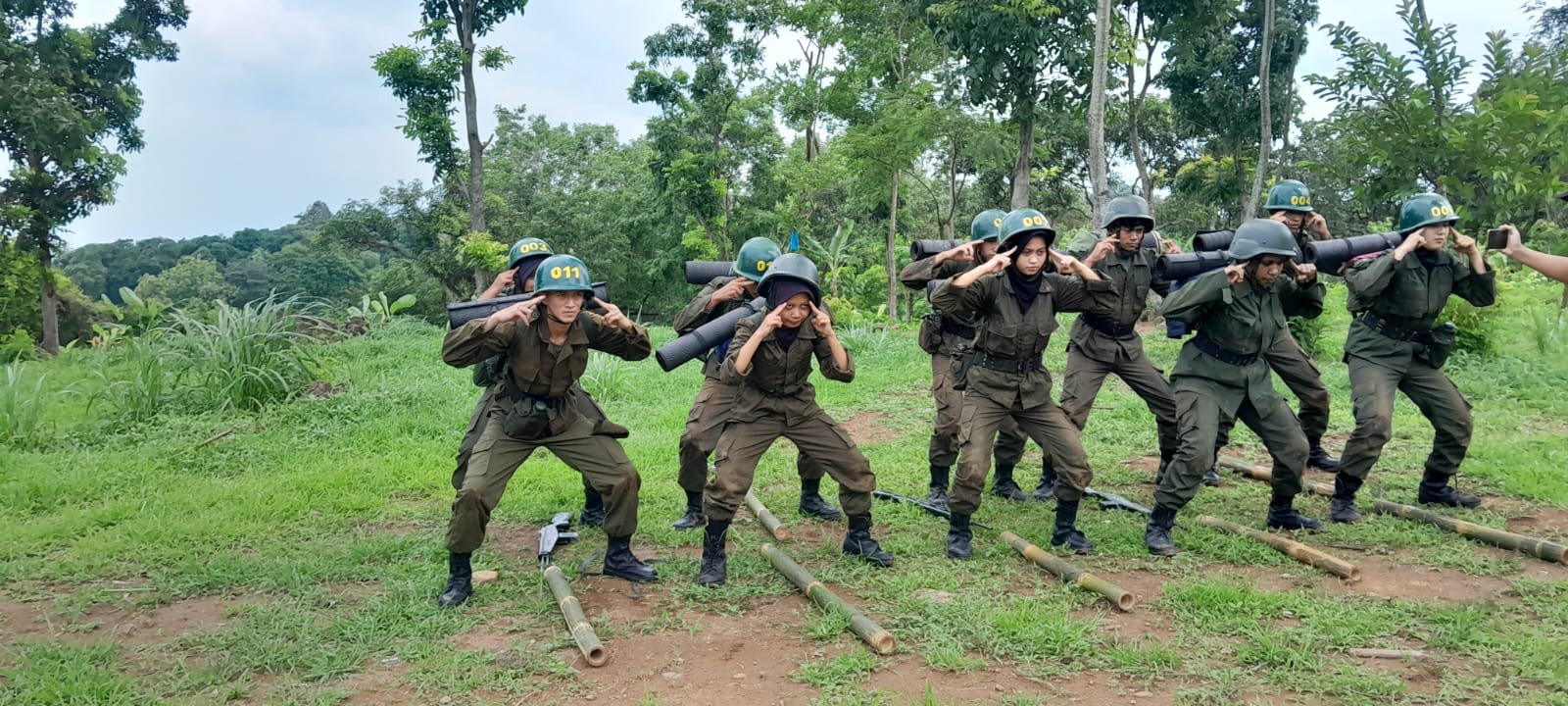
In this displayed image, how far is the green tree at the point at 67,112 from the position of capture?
15.7 metres

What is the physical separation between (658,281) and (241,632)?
85.7 ft

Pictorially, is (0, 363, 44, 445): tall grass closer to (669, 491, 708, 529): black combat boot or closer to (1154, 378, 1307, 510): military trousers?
(669, 491, 708, 529): black combat boot

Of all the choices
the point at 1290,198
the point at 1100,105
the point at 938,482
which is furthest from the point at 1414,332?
the point at 1100,105

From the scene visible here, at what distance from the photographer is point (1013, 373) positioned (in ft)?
19.2

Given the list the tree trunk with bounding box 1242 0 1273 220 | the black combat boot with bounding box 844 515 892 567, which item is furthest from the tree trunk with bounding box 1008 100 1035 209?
the black combat boot with bounding box 844 515 892 567

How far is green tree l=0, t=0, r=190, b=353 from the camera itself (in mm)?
15680

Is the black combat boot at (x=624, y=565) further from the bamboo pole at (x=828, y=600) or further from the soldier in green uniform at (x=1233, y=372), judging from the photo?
the soldier in green uniform at (x=1233, y=372)

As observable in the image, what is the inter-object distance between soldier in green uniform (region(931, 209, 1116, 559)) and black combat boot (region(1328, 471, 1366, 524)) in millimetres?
1902

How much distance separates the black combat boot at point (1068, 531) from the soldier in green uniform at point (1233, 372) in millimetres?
408

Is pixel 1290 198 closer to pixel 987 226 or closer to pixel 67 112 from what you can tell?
pixel 987 226

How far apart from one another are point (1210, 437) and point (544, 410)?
3995mm

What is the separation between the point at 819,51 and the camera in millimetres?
23031

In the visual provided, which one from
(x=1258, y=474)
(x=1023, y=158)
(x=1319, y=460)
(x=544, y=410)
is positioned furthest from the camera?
(x=1023, y=158)

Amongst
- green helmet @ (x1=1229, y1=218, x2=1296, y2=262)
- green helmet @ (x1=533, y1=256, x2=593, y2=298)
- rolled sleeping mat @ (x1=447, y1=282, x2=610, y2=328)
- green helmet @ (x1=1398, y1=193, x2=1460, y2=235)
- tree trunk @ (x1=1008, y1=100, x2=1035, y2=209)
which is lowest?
rolled sleeping mat @ (x1=447, y1=282, x2=610, y2=328)
